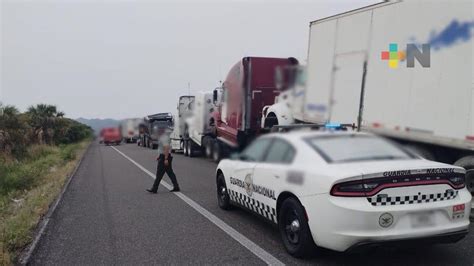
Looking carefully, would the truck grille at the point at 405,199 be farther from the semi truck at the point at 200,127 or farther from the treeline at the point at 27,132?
the treeline at the point at 27,132

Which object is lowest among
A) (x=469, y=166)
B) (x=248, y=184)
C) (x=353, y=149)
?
(x=248, y=184)

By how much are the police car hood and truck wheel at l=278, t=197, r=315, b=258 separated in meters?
0.64

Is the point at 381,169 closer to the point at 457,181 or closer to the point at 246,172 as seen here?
the point at 457,181

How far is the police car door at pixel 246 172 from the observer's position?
6.20 meters

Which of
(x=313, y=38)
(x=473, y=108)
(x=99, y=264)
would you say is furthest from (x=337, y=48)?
(x=99, y=264)

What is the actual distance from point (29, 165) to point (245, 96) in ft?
34.2

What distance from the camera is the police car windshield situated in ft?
16.4

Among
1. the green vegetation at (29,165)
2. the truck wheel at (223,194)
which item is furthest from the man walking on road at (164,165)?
the truck wheel at (223,194)

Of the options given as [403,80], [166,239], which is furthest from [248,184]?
[403,80]

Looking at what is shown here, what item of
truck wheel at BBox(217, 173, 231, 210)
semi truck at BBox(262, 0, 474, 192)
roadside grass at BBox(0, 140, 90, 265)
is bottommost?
roadside grass at BBox(0, 140, 90, 265)

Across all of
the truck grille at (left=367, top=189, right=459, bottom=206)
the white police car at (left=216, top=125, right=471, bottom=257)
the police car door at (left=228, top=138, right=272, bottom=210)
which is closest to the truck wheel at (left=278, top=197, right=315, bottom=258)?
the white police car at (left=216, top=125, right=471, bottom=257)

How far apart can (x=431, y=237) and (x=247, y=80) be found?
29.3 feet

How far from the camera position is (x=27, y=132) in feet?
78.9

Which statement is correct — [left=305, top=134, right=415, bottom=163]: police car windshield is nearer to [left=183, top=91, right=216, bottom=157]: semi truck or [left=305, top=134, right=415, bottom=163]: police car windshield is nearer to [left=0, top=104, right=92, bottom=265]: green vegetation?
[left=0, top=104, right=92, bottom=265]: green vegetation
